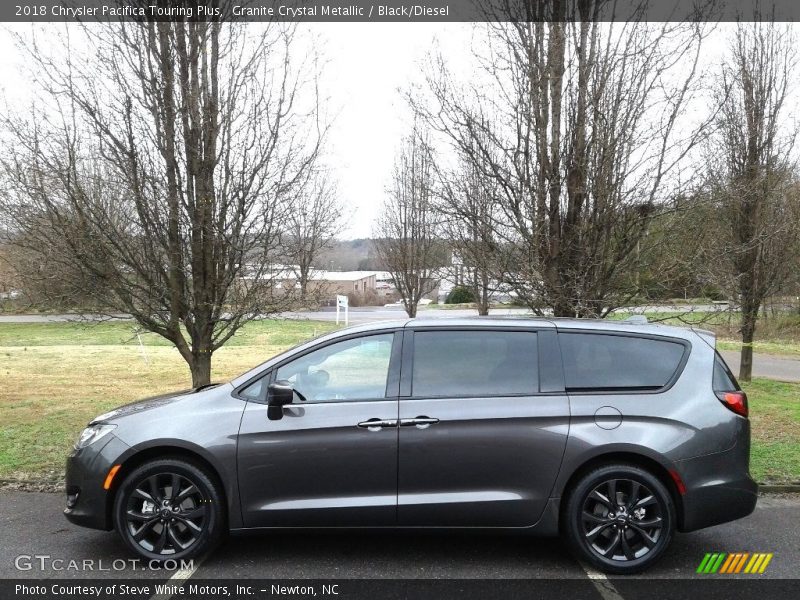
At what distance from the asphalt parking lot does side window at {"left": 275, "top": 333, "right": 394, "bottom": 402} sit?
3.27ft

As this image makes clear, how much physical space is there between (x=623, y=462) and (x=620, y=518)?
13.9 inches

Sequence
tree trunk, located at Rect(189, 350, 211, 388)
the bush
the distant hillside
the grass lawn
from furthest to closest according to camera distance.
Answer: the distant hillside, the bush, tree trunk, located at Rect(189, 350, 211, 388), the grass lawn

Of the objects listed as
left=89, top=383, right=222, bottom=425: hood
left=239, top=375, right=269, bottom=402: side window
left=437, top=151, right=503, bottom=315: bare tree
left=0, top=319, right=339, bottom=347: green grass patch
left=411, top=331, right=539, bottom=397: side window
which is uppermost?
left=437, top=151, right=503, bottom=315: bare tree

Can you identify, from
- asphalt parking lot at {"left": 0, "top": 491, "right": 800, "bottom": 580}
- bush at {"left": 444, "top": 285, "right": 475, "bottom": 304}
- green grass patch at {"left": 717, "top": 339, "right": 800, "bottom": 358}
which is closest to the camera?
asphalt parking lot at {"left": 0, "top": 491, "right": 800, "bottom": 580}

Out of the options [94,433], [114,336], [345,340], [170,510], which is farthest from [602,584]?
[114,336]

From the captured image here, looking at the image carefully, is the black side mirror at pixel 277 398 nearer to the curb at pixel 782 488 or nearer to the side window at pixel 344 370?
the side window at pixel 344 370

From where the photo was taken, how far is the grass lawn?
21.8 ft

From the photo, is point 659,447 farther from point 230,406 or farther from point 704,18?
point 704,18

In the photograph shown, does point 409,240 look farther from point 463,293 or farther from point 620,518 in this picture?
point 620,518

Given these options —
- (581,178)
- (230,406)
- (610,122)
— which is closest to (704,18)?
(610,122)

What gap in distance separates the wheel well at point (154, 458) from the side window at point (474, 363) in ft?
4.71

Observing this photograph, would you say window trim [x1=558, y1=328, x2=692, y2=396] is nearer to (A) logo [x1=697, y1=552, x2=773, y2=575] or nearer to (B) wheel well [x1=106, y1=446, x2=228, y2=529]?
(A) logo [x1=697, y1=552, x2=773, y2=575]

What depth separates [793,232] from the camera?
12.3 metres

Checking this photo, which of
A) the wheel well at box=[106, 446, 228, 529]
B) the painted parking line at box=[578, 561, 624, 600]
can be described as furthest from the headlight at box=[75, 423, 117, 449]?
the painted parking line at box=[578, 561, 624, 600]
